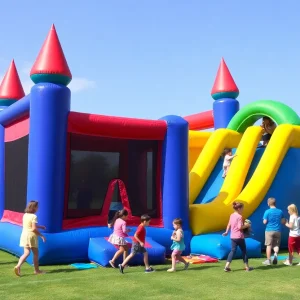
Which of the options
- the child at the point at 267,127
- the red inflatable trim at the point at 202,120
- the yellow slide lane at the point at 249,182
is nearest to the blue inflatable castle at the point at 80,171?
the yellow slide lane at the point at 249,182

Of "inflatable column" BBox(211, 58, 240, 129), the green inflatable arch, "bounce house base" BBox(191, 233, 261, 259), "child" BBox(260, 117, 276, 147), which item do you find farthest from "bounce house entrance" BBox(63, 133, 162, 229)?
"inflatable column" BBox(211, 58, 240, 129)

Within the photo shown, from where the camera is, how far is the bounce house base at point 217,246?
7.38 meters

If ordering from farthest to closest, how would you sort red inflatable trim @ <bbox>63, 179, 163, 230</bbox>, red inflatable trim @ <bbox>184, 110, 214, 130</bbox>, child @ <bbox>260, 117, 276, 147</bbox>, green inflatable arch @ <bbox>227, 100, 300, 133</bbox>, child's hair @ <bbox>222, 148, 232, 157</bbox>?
red inflatable trim @ <bbox>184, 110, 214, 130</bbox> → child @ <bbox>260, 117, 276, 147</bbox> → child's hair @ <bbox>222, 148, 232, 157</bbox> → green inflatable arch @ <bbox>227, 100, 300, 133</bbox> → red inflatable trim @ <bbox>63, 179, 163, 230</bbox>

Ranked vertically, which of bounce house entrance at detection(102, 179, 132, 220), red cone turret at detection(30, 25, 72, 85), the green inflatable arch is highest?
red cone turret at detection(30, 25, 72, 85)

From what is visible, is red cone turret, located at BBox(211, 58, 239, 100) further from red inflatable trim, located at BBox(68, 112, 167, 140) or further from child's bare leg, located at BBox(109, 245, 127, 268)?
child's bare leg, located at BBox(109, 245, 127, 268)

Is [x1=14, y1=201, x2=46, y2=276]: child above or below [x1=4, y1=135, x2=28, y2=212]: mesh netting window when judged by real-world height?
below

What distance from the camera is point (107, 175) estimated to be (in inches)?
327

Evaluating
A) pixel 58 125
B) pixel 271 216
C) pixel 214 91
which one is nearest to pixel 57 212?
pixel 58 125

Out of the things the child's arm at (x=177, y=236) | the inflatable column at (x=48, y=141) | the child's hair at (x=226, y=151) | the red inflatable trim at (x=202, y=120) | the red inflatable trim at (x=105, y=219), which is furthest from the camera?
the red inflatable trim at (x=202, y=120)

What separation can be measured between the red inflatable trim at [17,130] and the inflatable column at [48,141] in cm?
73

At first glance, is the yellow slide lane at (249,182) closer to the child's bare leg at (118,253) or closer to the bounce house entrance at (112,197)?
the bounce house entrance at (112,197)

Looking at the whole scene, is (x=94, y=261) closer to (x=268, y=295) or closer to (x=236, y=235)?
(x=236, y=235)

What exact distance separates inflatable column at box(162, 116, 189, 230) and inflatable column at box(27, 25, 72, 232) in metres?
1.86

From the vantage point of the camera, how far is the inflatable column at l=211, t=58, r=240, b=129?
12.0 metres
